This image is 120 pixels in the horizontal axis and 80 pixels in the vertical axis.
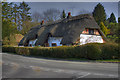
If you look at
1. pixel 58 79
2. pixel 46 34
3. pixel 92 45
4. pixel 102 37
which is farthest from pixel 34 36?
pixel 58 79

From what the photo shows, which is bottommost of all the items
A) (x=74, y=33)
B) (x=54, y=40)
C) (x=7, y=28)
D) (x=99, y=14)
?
(x=54, y=40)

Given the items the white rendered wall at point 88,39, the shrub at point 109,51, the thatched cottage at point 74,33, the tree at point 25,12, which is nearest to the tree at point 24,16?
the tree at point 25,12

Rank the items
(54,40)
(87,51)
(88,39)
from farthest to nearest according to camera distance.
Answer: (54,40)
(88,39)
(87,51)

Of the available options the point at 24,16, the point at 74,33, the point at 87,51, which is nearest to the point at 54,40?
the point at 74,33

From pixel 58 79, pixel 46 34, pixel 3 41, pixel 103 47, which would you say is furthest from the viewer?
pixel 3 41

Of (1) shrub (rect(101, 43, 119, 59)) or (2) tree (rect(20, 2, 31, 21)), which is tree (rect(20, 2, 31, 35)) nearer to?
(2) tree (rect(20, 2, 31, 21))

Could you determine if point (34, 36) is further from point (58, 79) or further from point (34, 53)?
point (58, 79)

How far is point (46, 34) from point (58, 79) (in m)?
27.7

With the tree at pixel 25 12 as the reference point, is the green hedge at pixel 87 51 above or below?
below

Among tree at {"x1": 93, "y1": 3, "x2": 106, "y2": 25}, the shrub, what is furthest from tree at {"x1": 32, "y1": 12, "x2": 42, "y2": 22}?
the shrub

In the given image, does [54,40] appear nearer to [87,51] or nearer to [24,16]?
[87,51]

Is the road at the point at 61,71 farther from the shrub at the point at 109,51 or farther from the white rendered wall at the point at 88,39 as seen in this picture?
the white rendered wall at the point at 88,39

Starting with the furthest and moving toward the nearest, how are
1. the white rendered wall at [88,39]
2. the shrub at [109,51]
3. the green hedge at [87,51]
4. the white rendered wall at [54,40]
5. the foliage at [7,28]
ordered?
the foliage at [7,28], the white rendered wall at [54,40], the white rendered wall at [88,39], the green hedge at [87,51], the shrub at [109,51]

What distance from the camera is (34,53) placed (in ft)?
83.3
